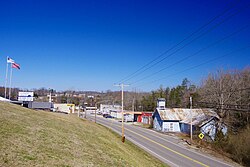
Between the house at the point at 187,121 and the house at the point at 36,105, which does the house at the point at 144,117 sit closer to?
the house at the point at 187,121

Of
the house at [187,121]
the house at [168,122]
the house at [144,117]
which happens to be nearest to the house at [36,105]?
the house at [187,121]

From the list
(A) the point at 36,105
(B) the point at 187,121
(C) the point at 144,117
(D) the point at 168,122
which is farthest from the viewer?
(C) the point at 144,117

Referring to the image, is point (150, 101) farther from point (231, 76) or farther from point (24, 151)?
point (24, 151)

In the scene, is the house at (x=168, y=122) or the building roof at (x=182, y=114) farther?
the house at (x=168, y=122)

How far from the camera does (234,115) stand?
4788 centimetres

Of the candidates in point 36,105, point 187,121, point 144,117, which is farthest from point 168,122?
point 36,105

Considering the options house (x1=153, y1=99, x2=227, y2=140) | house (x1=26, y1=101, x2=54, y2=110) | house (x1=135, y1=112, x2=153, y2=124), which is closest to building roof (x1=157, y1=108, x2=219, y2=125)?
house (x1=153, y1=99, x2=227, y2=140)

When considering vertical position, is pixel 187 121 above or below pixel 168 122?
above

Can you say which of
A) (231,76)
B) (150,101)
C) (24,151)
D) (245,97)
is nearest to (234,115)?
(245,97)

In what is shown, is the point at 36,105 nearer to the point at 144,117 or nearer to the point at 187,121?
the point at 144,117

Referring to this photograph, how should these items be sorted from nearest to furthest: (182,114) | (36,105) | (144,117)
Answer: (182,114)
(36,105)
(144,117)

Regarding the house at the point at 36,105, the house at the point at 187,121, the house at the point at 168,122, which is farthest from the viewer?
the house at the point at 36,105

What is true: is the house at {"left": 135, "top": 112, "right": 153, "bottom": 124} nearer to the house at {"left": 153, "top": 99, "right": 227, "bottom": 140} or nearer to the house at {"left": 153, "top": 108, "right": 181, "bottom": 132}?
the house at {"left": 153, "top": 99, "right": 227, "bottom": 140}

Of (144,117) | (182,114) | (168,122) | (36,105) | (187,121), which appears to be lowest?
(144,117)
